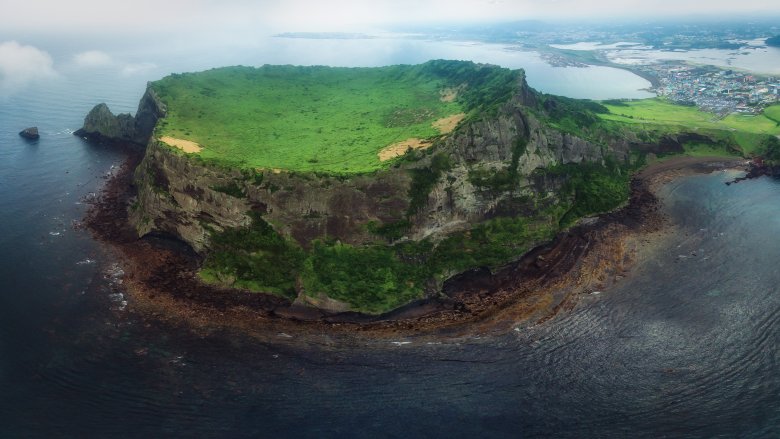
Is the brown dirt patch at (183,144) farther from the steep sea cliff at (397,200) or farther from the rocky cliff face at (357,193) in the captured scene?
the rocky cliff face at (357,193)

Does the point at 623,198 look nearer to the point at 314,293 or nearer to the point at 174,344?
the point at 314,293

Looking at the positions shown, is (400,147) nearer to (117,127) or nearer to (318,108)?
(318,108)

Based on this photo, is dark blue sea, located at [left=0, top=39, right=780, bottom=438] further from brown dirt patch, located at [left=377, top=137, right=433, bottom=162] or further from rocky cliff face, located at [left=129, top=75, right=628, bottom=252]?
brown dirt patch, located at [left=377, top=137, right=433, bottom=162]

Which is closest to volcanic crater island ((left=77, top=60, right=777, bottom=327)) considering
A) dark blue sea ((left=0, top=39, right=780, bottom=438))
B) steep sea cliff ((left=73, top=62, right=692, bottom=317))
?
steep sea cliff ((left=73, top=62, right=692, bottom=317))

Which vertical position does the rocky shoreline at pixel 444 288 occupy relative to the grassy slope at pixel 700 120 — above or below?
below

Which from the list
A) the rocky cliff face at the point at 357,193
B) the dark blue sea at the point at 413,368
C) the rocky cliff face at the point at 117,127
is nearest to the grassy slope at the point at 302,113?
the rocky cliff face at the point at 357,193

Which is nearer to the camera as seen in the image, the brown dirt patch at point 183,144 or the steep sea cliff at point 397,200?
the steep sea cliff at point 397,200

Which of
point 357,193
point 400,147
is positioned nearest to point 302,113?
point 400,147
